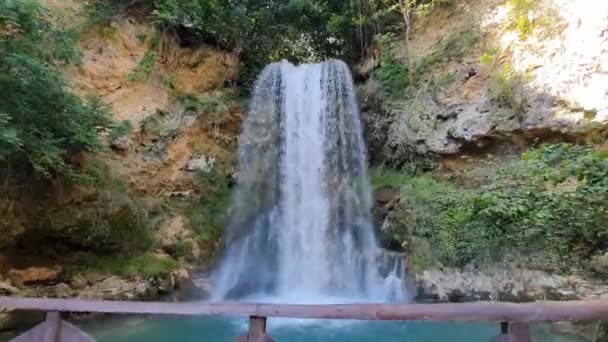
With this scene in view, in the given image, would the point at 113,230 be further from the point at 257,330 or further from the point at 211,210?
the point at 257,330

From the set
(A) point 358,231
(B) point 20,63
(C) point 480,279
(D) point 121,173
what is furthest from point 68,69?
(C) point 480,279

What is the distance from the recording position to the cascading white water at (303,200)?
8.02 meters

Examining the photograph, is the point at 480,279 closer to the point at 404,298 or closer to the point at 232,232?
the point at 404,298

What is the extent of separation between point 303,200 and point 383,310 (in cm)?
814

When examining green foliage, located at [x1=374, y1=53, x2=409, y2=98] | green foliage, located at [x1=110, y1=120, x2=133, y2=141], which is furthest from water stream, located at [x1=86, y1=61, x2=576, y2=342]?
green foliage, located at [x1=110, y1=120, x2=133, y2=141]

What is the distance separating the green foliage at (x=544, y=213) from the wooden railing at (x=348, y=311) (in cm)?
402

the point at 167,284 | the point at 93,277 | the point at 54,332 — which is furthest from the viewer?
the point at 167,284

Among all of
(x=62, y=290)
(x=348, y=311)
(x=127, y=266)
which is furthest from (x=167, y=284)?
(x=348, y=311)

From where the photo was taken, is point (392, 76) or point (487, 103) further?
point (392, 76)

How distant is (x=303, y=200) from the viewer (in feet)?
30.7

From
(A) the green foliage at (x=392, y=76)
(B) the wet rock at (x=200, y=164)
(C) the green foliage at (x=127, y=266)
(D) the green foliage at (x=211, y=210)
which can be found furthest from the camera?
(A) the green foliage at (x=392, y=76)

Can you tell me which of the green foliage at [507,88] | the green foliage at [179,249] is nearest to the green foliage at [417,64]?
the green foliage at [507,88]

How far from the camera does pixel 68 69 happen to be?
7.41m

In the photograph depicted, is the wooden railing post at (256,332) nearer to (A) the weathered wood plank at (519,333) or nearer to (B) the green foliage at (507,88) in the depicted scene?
(A) the weathered wood plank at (519,333)
